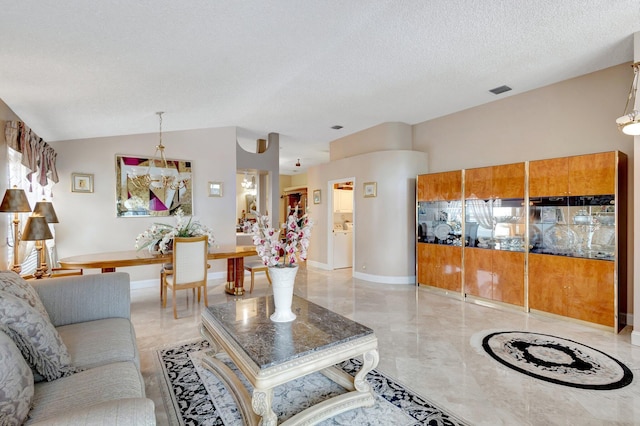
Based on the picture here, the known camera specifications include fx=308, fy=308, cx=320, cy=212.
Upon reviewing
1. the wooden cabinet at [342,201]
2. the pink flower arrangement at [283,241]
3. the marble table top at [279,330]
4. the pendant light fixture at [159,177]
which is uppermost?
the pendant light fixture at [159,177]

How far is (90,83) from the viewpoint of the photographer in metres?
2.67

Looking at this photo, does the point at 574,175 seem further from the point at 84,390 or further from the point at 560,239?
the point at 84,390

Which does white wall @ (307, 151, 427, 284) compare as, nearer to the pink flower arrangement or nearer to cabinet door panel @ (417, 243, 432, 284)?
cabinet door panel @ (417, 243, 432, 284)

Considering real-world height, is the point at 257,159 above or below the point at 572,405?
above

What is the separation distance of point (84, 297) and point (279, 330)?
146 cm

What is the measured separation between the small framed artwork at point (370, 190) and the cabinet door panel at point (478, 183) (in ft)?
5.08

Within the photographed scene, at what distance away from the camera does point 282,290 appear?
2148 mm

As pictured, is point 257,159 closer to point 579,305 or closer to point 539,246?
point 539,246

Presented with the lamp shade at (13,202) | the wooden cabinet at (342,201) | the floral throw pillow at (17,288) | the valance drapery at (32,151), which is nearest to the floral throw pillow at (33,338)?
the floral throw pillow at (17,288)

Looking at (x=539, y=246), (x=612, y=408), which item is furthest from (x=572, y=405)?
(x=539, y=246)

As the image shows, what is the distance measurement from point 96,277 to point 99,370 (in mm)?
1039

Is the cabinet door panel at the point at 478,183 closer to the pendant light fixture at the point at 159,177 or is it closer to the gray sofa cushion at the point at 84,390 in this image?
the gray sofa cushion at the point at 84,390

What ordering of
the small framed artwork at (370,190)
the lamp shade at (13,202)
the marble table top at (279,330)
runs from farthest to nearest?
the small framed artwork at (370,190) < the lamp shade at (13,202) < the marble table top at (279,330)

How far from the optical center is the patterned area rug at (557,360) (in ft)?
7.54
